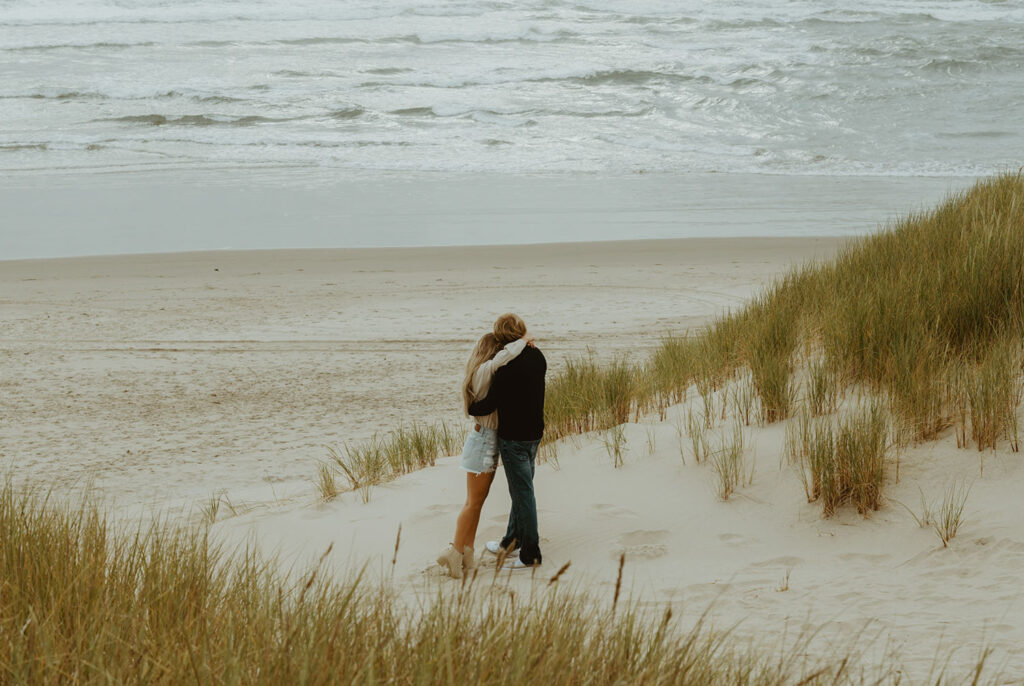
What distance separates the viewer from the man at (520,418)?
5020 millimetres

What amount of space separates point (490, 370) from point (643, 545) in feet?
4.30

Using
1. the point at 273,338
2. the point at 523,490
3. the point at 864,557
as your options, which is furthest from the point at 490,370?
the point at 273,338

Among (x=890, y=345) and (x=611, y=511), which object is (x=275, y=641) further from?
(x=890, y=345)

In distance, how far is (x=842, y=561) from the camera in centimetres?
463

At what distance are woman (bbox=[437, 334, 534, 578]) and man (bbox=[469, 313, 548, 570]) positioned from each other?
48 mm

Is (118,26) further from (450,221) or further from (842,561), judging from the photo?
(842,561)

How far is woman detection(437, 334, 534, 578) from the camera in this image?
507cm

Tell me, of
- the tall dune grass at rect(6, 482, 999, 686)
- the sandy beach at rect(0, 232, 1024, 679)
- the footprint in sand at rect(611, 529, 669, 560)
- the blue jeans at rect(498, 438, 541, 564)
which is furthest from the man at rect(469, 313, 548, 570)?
the tall dune grass at rect(6, 482, 999, 686)

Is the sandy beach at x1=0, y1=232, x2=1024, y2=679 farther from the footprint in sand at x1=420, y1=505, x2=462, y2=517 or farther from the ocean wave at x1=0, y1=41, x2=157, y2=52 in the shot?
the ocean wave at x1=0, y1=41, x2=157, y2=52

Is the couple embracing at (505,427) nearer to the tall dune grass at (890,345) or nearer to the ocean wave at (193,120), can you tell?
the tall dune grass at (890,345)

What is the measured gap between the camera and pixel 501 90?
113 feet

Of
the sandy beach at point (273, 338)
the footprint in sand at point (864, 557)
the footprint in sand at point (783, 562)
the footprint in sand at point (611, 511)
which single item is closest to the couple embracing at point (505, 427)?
the footprint in sand at point (611, 511)

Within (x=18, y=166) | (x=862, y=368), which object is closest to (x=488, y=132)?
Result: (x=18, y=166)

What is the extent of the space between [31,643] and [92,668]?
32 cm
